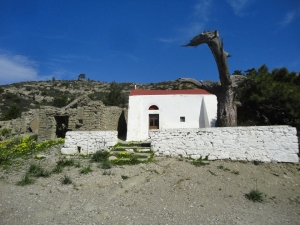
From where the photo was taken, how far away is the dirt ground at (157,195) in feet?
17.5

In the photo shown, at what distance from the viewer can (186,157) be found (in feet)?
32.2

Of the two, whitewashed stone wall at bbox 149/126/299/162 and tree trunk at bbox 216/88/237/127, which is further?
tree trunk at bbox 216/88/237/127

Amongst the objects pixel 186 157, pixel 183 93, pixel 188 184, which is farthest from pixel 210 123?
pixel 188 184

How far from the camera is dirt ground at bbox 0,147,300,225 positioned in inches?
210

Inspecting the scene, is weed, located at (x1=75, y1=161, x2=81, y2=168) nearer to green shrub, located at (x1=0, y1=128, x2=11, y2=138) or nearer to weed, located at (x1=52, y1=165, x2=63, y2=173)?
weed, located at (x1=52, y1=165, x2=63, y2=173)

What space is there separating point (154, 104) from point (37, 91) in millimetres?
41612

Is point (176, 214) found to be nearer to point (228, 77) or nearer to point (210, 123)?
point (228, 77)

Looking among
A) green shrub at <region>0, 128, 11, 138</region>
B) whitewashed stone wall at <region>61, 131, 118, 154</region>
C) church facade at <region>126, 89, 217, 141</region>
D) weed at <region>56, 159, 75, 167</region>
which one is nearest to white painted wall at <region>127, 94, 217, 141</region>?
church facade at <region>126, 89, 217, 141</region>

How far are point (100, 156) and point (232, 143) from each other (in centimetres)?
591

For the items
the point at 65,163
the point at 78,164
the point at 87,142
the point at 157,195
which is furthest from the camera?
the point at 87,142

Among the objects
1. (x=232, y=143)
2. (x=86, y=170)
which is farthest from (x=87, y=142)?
(x=232, y=143)

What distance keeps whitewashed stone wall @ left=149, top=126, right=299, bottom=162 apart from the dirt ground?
449 millimetres

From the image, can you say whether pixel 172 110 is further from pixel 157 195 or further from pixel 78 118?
pixel 157 195

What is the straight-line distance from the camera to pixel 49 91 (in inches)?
1956
